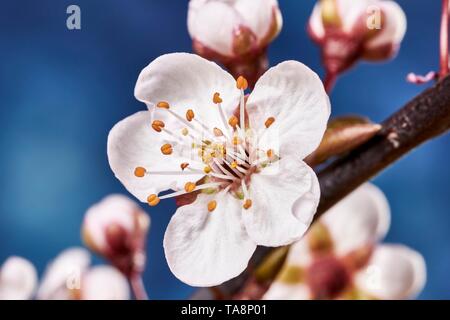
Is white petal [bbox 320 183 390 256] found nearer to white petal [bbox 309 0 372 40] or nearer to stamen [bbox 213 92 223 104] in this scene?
white petal [bbox 309 0 372 40]

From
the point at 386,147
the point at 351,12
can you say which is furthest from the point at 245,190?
the point at 351,12

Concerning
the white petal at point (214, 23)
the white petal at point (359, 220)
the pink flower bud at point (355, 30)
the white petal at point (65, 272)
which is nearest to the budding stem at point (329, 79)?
the pink flower bud at point (355, 30)

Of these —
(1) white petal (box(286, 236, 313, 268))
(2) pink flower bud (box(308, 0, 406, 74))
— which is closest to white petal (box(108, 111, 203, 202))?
(2) pink flower bud (box(308, 0, 406, 74))

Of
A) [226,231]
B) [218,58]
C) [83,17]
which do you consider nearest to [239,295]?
[226,231]

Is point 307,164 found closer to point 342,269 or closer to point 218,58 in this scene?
point 218,58

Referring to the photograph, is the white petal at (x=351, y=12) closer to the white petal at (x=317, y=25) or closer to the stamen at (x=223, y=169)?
the white petal at (x=317, y=25)

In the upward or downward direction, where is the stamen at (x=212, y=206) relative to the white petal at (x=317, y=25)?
downward

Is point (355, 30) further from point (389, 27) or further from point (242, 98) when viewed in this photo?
point (242, 98)
